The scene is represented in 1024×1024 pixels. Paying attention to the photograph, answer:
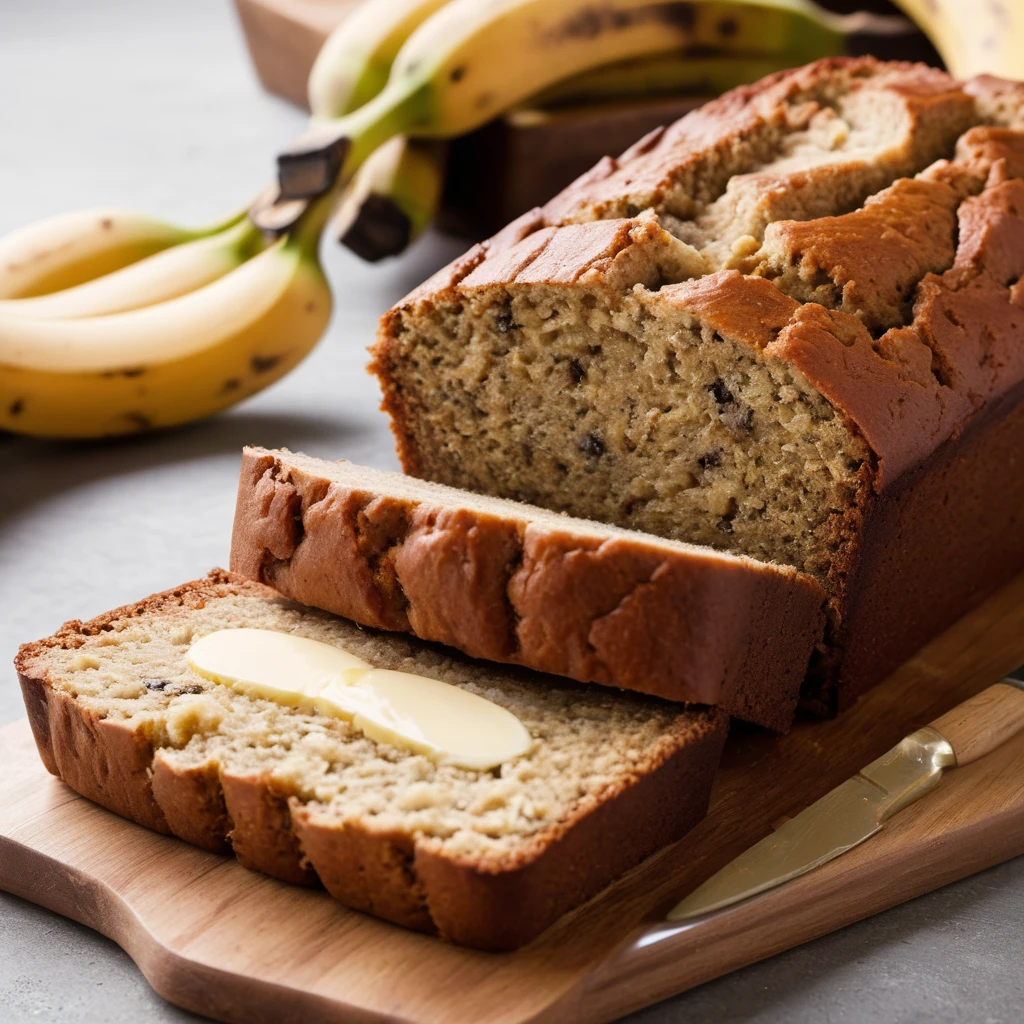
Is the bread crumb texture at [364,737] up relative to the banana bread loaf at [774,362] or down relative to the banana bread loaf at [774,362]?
down

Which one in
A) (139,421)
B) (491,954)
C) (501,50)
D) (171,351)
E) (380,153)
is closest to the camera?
(491,954)

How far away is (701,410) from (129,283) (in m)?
2.19

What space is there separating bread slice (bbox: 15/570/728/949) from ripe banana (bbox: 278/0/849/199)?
2.10 metres

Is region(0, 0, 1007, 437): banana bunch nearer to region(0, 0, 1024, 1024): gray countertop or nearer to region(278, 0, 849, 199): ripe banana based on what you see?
region(278, 0, 849, 199): ripe banana

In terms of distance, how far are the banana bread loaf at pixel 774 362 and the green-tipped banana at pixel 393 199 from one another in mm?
1628

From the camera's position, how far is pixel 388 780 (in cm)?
237

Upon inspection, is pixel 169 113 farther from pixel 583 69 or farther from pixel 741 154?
pixel 741 154

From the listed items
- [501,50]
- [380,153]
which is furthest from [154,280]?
[501,50]

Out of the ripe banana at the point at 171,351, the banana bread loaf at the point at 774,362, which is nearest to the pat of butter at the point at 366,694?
the banana bread loaf at the point at 774,362

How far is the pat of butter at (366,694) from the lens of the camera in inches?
95.7

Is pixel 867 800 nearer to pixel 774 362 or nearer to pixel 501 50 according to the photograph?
pixel 774 362

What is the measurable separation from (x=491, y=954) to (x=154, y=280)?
2.74 metres

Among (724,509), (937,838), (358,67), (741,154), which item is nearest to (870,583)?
(724,509)

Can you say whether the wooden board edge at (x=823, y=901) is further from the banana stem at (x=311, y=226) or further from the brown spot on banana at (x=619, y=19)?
the brown spot on banana at (x=619, y=19)
